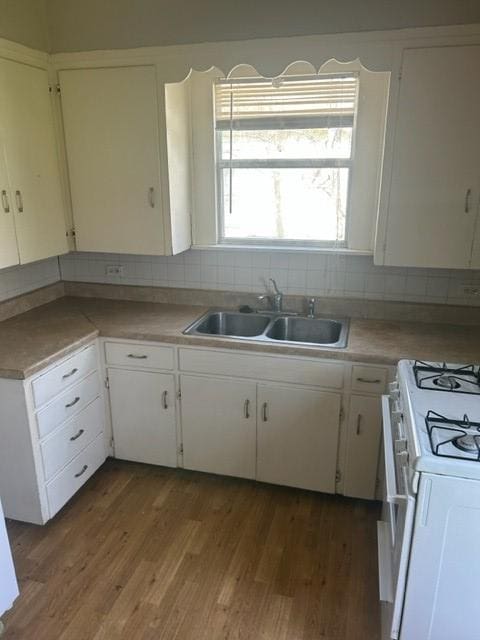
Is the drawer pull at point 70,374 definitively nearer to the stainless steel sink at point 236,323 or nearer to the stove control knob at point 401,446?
the stainless steel sink at point 236,323

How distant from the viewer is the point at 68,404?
227 cm

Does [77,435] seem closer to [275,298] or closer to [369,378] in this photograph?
[275,298]

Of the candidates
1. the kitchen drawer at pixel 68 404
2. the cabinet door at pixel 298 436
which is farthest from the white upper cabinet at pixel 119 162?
the cabinet door at pixel 298 436

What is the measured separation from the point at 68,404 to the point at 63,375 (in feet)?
0.53

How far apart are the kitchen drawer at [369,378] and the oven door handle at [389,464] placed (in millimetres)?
224

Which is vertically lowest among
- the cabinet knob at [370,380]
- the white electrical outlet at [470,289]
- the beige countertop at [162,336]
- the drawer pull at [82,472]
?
the drawer pull at [82,472]

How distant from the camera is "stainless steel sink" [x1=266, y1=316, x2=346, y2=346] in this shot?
103 inches

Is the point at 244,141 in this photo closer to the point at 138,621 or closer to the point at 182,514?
the point at 182,514

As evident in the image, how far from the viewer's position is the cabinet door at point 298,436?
227 cm

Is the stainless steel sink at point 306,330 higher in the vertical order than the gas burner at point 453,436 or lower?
lower

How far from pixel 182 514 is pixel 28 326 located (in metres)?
1.29

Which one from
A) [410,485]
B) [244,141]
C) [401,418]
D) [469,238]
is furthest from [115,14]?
[410,485]

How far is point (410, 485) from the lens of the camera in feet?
4.26

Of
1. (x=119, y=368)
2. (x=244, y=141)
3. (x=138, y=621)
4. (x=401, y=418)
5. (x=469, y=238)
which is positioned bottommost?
(x=138, y=621)
